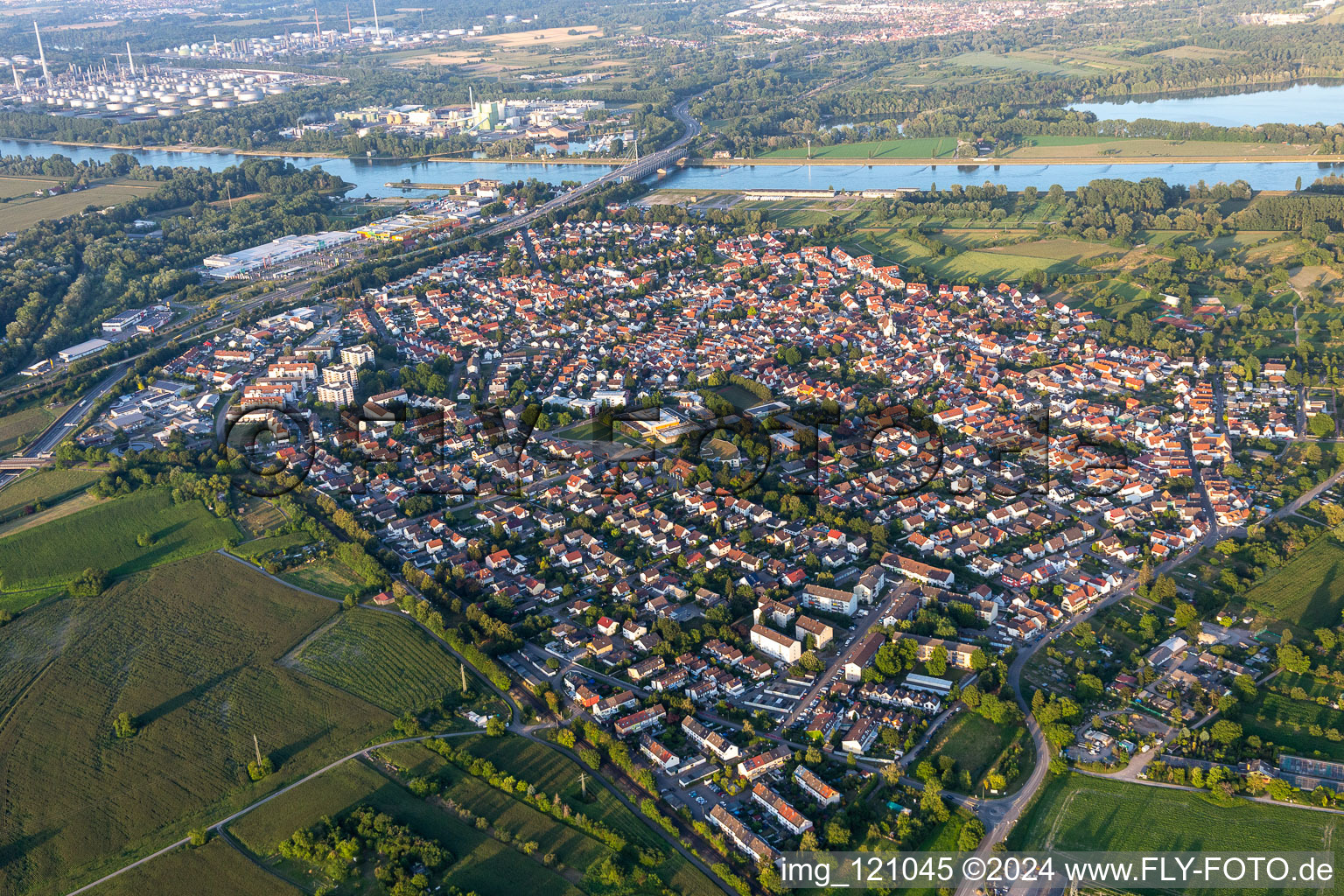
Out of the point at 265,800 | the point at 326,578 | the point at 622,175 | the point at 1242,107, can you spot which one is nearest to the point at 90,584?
the point at 326,578

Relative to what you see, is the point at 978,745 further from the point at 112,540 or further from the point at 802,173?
the point at 802,173

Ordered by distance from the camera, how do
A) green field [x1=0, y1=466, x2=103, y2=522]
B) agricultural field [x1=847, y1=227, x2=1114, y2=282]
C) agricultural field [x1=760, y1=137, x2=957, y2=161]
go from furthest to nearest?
1. agricultural field [x1=760, y1=137, x2=957, y2=161]
2. agricultural field [x1=847, y1=227, x2=1114, y2=282]
3. green field [x1=0, y1=466, x2=103, y2=522]

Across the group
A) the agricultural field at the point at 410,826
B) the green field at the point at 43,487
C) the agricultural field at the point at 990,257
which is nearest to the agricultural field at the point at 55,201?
the green field at the point at 43,487

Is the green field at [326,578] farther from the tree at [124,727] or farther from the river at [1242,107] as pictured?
the river at [1242,107]

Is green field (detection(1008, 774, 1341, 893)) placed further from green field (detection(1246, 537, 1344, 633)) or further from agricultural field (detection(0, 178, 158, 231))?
agricultural field (detection(0, 178, 158, 231))

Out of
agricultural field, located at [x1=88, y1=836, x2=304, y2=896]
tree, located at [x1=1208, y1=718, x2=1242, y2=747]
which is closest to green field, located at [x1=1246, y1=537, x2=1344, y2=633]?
tree, located at [x1=1208, y1=718, x2=1242, y2=747]

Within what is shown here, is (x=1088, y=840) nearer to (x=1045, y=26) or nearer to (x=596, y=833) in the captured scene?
(x=596, y=833)
